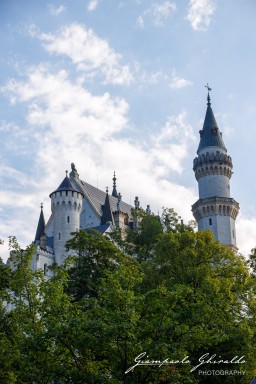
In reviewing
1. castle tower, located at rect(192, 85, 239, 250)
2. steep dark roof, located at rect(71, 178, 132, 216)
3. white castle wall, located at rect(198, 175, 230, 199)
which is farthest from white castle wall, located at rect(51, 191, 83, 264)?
white castle wall, located at rect(198, 175, 230, 199)

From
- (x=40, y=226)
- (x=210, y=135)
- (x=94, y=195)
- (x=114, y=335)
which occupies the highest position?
(x=210, y=135)

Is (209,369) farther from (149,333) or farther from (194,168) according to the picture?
(194,168)

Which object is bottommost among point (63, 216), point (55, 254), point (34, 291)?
point (34, 291)

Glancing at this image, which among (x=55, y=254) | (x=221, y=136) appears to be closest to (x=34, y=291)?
(x=55, y=254)

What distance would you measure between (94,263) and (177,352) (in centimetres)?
2394

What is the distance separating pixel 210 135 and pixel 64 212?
2227 centimetres

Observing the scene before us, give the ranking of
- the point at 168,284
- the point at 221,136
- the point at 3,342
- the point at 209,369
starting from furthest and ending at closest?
the point at 221,136, the point at 168,284, the point at 209,369, the point at 3,342

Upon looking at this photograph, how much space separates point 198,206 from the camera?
7600 centimetres

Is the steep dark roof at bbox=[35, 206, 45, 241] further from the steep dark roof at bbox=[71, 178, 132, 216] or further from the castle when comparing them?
the steep dark roof at bbox=[71, 178, 132, 216]

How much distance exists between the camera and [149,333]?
21734 millimetres

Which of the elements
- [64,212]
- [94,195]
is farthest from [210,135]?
[64,212]

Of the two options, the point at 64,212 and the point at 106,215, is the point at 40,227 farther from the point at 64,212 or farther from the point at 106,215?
the point at 106,215

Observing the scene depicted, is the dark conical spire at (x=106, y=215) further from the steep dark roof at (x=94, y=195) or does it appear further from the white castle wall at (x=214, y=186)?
the white castle wall at (x=214, y=186)

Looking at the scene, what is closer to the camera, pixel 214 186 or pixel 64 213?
pixel 64 213
